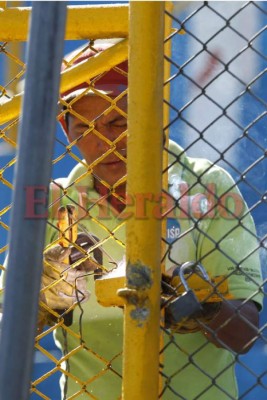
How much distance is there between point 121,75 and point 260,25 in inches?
51.9

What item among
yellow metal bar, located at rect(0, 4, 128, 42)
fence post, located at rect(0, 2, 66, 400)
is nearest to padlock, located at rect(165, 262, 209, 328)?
fence post, located at rect(0, 2, 66, 400)

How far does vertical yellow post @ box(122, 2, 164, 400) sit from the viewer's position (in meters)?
1.65

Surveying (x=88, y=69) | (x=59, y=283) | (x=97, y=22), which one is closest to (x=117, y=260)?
(x=59, y=283)

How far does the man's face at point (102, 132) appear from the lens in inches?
97.7

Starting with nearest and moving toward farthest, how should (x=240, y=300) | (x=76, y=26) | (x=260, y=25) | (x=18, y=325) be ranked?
(x=18, y=325)
(x=76, y=26)
(x=240, y=300)
(x=260, y=25)

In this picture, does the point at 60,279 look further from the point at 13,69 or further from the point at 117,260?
the point at 13,69

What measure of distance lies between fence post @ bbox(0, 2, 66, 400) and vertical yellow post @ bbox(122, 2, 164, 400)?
1.56ft

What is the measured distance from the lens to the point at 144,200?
1668mm

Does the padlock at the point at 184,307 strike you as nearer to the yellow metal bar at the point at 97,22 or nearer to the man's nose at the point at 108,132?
the yellow metal bar at the point at 97,22

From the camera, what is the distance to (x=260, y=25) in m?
3.48

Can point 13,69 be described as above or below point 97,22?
above

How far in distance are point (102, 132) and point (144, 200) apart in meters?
0.89

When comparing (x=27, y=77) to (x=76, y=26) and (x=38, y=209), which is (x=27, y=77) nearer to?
(x=38, y=209)

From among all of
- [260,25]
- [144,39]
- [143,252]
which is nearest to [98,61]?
[144,39]
